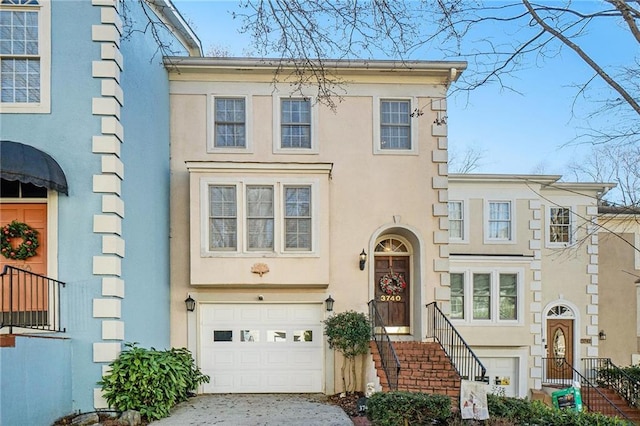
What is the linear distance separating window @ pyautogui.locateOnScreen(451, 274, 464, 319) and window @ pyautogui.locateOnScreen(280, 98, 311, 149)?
7.09m

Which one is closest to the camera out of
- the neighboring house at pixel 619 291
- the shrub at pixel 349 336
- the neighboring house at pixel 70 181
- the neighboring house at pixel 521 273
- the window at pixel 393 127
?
the neighboring house at pixel 70 181

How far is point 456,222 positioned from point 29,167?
12.1 meters

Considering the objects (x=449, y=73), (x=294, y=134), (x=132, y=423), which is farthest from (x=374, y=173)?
(x=132, y=423)

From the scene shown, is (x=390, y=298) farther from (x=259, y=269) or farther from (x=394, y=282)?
(x=259, y=269)

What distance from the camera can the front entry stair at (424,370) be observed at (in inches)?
357

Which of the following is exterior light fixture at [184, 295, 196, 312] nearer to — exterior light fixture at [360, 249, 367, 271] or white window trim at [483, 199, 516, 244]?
exterior light fixture at [360, 249, 367, 271]

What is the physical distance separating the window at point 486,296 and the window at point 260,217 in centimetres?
716

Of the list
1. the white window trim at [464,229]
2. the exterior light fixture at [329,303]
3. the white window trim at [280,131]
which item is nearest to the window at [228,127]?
the white window trim at [280,131]

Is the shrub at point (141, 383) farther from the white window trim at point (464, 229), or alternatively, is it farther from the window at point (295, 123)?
the white window trim at point (464, 229)

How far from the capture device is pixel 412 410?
23.4 feet

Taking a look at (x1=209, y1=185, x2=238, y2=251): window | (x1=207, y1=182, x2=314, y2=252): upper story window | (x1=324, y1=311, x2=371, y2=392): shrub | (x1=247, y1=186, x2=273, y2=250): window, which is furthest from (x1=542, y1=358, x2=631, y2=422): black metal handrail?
(x1=209, y1=185, x2=238, y2=251): window

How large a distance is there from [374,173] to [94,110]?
579 cm

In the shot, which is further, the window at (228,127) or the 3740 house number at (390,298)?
the 3740 house number at (390,298)

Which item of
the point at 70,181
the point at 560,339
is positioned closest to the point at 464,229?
the point at 560,339
